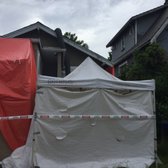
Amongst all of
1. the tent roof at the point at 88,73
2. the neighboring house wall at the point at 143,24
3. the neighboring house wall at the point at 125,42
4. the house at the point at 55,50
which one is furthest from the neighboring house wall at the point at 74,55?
the tent roof at the point at 88,73

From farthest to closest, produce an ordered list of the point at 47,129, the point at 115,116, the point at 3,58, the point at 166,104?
the point at 166,104
the point at 3,58
the point at 115,116
the point at 47,129

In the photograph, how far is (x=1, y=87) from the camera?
9.03 metres

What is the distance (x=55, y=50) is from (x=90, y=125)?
7225 mm

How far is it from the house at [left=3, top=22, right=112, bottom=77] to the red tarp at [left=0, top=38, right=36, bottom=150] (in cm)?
558

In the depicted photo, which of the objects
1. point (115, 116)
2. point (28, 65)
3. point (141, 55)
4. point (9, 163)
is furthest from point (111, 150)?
point (141, 55)

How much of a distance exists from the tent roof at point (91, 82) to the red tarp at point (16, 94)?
979mm

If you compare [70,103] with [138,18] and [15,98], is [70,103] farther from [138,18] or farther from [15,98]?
[138,18]

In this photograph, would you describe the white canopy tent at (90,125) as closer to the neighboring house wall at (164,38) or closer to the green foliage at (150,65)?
the green foliage at (150,65)

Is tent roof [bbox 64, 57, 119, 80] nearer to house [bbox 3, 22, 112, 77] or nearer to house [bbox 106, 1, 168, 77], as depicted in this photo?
house [bbox 3, 22, 112, 77]

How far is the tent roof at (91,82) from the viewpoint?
8.52 m

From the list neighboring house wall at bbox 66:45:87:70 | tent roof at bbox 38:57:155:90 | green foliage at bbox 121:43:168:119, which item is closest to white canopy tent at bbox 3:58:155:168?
tent roof at bbox 38:57:155:90

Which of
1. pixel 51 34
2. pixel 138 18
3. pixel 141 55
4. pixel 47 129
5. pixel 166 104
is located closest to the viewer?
pixel 47 129

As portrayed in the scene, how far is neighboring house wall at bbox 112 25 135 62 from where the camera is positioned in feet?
80.4

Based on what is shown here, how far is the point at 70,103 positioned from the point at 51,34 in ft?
29.0
